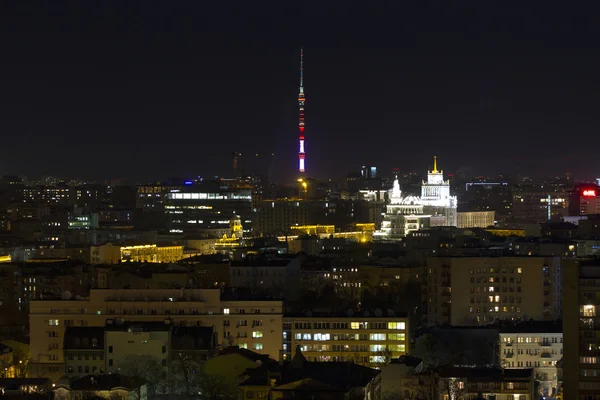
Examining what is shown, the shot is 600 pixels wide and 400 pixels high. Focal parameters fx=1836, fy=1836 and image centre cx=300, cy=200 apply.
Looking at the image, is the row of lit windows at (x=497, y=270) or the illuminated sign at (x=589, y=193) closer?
the row of lit windows at (x=497, y=270)

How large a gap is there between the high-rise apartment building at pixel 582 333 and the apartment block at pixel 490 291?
14.6m

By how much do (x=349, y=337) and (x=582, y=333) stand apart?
8.03 metres

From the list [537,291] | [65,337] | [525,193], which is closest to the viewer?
[65,337]

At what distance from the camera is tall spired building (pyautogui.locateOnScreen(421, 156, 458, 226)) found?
87.8 m

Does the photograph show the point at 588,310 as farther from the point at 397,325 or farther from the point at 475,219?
the point at 475,219

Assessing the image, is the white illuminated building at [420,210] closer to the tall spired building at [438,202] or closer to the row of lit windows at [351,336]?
the tall spired building at [438,202]

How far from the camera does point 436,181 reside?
91.8 metres

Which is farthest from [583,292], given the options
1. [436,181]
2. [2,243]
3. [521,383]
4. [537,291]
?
[436,181]

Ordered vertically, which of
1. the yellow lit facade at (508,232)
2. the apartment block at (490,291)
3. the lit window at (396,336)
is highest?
the yellow lit facade at (508,232)

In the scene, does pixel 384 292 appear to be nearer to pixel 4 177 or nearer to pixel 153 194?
pixel 153 194

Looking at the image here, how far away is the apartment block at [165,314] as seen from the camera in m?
34.7

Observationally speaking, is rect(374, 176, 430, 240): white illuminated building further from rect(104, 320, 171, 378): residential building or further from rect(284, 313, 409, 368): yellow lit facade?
rect(104, 320, 171, 378): residential building

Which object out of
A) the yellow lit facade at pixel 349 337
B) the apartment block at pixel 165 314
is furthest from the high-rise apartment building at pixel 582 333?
the apartment block at pixel 165 314

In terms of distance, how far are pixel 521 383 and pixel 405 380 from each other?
2.07 m
